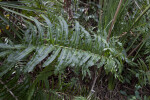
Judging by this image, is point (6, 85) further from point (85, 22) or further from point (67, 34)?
point (85, 22)

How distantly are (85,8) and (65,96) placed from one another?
103cm

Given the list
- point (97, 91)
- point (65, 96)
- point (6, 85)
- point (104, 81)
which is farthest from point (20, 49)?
point (104, 81)

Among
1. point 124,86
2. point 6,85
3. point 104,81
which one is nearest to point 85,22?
point 104,81

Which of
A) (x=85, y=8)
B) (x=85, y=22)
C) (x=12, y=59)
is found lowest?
(x=12, y=59)

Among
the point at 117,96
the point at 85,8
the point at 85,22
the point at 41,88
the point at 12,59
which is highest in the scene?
the point at 85,8

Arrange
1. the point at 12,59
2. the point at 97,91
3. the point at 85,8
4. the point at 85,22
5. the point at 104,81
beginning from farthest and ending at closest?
the point at 85,8
the point at 85,22
the point at 104,81
the point at 97,91
the point at 12,59

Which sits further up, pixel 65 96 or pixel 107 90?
pixel 65 96

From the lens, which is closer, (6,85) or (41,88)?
(6,85)

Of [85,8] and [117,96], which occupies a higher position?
[85,8]

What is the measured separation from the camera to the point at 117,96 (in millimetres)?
1225

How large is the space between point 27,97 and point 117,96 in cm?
85

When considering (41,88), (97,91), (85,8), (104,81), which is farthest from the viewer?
(85,8)

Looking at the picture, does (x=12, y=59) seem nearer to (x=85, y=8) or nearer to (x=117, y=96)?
(x=117, y=96)

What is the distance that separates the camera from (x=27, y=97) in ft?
2.35
